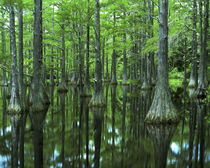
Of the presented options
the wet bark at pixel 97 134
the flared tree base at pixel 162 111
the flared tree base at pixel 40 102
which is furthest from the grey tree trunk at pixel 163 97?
the flared tree base at pixel 40 102

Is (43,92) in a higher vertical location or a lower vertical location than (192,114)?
higher

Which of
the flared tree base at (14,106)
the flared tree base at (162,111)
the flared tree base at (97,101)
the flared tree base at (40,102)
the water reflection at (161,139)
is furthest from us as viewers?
the flared tree base at (97,101)

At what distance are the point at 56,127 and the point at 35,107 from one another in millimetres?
3296

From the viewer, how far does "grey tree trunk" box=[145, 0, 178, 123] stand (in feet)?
25.1

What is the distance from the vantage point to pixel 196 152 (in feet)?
16.6

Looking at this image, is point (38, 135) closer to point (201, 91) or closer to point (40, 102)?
point (40, 102)

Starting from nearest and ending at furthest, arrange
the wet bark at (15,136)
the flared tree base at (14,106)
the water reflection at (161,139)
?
→ the water reflection at (161,139) → the wet bark at (15,136) → the flared tree base at (14,106)

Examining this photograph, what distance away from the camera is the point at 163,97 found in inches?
306

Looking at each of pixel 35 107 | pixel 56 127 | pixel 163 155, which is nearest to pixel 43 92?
pixel 35 107

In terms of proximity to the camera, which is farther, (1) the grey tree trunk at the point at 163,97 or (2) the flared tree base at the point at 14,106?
(2) the flared tree base at the point at 14,106

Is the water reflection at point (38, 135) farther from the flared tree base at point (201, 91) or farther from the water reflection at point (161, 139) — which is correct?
the flared tree base at point (201, 91)

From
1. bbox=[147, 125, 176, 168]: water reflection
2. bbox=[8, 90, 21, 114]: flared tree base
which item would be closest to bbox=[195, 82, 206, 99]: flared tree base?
bbox=[147, 125, 176, 168]: water reflection

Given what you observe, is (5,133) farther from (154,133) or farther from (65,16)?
(65,16)

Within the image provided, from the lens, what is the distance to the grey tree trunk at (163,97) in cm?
765
